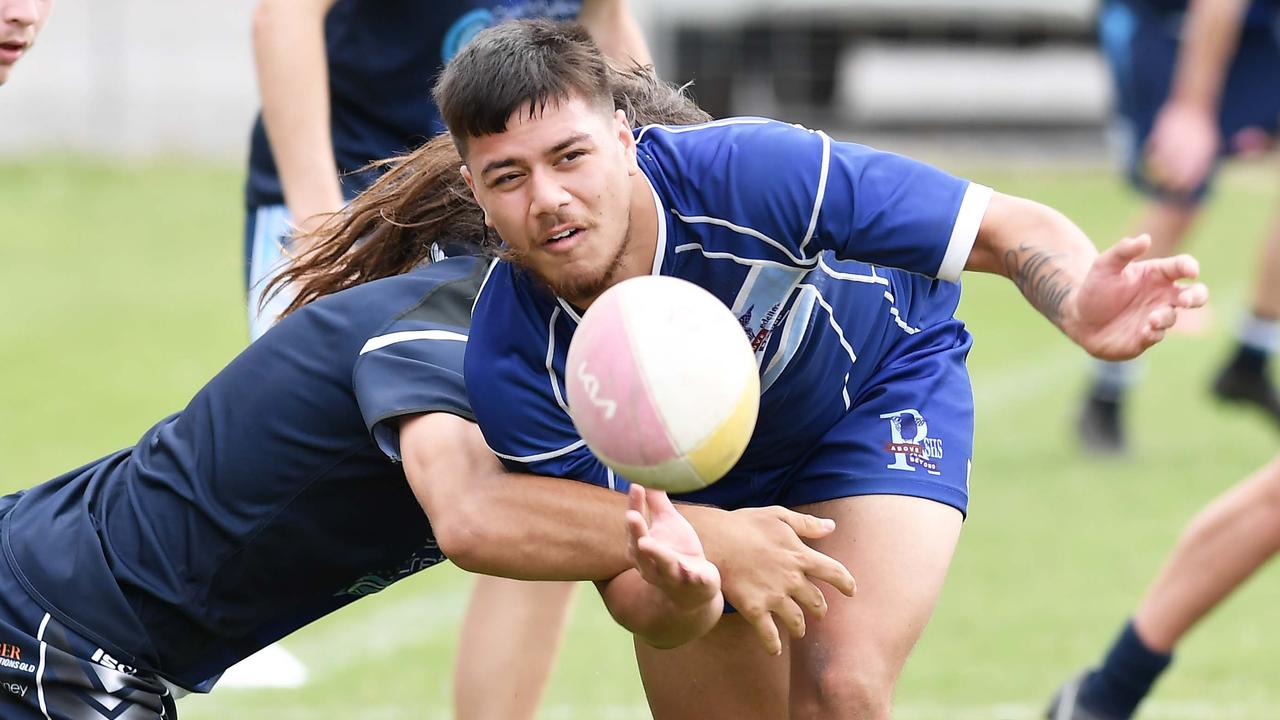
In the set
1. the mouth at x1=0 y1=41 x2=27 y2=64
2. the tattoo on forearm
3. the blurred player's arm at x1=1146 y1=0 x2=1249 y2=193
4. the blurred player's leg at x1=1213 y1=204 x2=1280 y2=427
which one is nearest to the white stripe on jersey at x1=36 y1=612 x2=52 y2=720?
the mouth at x1=0 y1=41 x2=27 y2=64

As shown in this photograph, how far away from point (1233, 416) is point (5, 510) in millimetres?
7000

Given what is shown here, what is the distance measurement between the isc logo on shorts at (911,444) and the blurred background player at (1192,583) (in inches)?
43.3

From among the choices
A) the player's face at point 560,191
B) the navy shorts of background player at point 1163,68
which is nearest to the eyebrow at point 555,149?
the player's face at point 560,191

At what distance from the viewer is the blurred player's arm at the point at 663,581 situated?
2949 mm

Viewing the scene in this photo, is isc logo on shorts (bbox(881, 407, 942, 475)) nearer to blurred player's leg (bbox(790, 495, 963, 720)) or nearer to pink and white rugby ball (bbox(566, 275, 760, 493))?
blurred player's leg (bbox(790, 495, 963, 720))

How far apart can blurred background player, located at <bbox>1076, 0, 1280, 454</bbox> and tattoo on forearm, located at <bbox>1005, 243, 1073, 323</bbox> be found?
13.5ft

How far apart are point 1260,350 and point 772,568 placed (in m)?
5.18

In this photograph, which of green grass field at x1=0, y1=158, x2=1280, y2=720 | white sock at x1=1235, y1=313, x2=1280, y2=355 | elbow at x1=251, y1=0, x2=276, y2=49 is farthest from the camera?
white sock at x1=1235, y1=313, x2=1280, y2=355

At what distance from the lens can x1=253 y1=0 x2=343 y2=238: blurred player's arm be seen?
4.19 m

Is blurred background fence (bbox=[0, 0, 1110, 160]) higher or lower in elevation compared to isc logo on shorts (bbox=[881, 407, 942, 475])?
lower

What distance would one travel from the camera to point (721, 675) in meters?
4.00

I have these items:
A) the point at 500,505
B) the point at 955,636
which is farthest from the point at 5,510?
the point at 955,636

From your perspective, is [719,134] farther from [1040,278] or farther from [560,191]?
[1040,278]

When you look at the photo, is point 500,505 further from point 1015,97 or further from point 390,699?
point 1015,97
